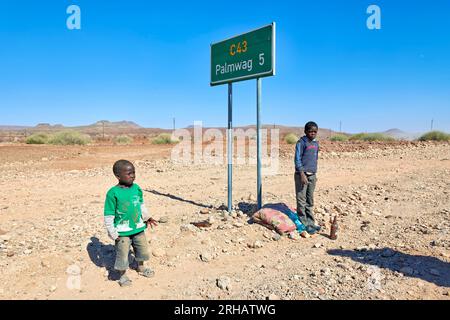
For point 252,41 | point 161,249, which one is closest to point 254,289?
point 161,249

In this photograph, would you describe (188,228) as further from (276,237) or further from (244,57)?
(244,57)

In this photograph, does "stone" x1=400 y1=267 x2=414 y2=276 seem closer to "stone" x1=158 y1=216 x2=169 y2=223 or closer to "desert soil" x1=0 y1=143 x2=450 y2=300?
"desert soil" x1=0 y1=143 x2=450 y2=300

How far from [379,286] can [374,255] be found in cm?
91

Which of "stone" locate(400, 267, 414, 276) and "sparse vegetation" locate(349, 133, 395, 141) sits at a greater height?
"sparse vegetation" locate(349, 133, 395, 141)

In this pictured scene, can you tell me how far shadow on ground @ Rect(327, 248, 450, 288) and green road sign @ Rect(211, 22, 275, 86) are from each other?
2.75 m

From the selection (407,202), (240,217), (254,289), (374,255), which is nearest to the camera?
(254,289)

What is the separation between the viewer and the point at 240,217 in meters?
5.99

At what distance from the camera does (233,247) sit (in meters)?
4.96

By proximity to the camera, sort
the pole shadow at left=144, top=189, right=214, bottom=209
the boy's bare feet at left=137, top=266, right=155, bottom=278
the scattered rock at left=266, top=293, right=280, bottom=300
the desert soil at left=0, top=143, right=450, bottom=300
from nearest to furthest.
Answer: the scattered rock at left=266, top=293, right=280, bottom=300
the desert soil at left=0, top=143, right=450, bottom=300
the boy's bare feet at left=137, top=266, right=155, bottom=278
the pole shadow at left=144, top=189, right=214, bottom=209

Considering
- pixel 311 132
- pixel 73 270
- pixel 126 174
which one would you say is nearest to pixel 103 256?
pixel 73 270

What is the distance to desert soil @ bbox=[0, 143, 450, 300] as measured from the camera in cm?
380

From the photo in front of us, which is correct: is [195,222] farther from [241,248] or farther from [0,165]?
[0,165]

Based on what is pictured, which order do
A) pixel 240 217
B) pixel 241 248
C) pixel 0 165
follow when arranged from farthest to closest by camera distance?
pixel 0 165 < pixel 240 217 < pixel 241 248

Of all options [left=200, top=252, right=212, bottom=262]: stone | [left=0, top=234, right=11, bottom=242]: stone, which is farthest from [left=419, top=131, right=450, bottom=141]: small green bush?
[left=0, top=234, right=11, bottom=242]: stone
